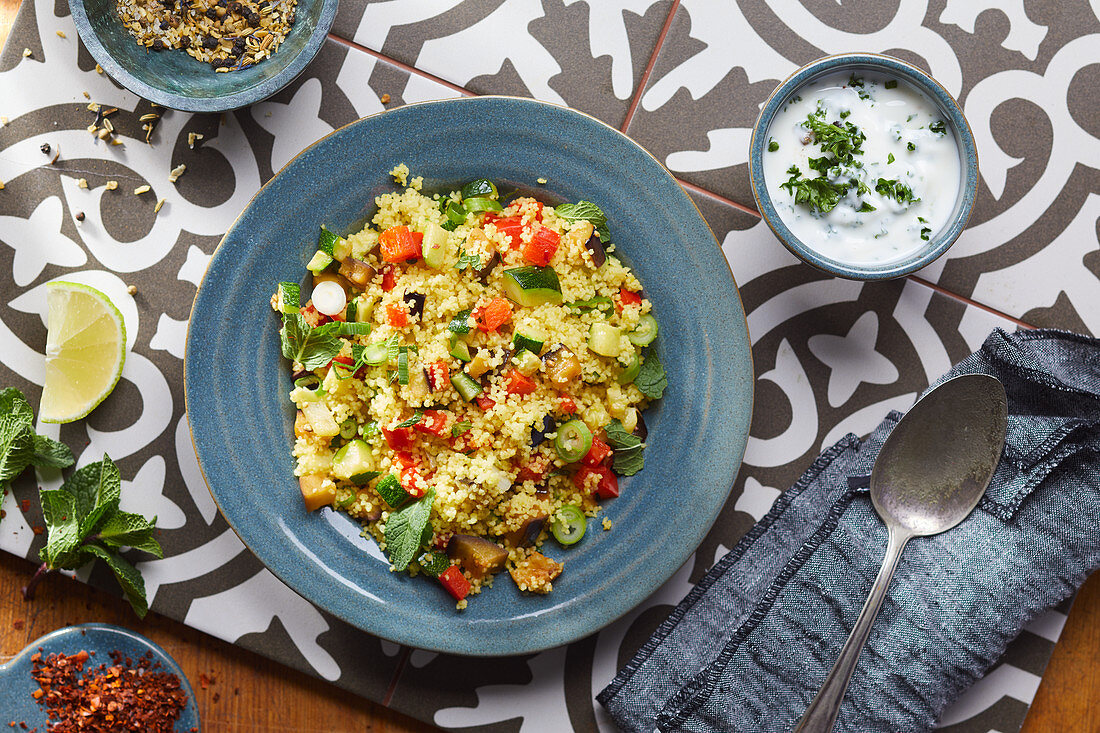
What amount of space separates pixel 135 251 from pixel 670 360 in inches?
58.4

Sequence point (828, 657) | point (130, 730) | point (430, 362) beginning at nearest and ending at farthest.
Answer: point (430, 362), point (828, 657), point (130, 730)

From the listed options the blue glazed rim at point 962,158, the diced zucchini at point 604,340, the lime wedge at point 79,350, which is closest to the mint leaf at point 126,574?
the lime wedge at point 79,350

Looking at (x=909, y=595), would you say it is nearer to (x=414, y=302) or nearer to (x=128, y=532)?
(x=414, y=302)

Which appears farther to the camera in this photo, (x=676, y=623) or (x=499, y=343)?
(x=676, y=623)

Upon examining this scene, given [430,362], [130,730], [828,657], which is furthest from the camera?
[130,730]

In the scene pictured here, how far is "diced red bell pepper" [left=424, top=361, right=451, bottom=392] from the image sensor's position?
1734mm

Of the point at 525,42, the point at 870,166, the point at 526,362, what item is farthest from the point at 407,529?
the point at 870,166

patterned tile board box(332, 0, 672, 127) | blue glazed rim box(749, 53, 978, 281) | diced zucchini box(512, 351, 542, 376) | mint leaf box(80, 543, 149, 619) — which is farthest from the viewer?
patterned tile board box(332, 0, 672, 127)

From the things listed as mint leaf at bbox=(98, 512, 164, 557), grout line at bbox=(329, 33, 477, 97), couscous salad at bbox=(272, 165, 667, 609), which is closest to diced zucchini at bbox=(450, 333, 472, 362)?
couscous salad at bbox=(272, 165, 667, 609)

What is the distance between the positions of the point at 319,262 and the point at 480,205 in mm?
417

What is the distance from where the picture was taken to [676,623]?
197cm

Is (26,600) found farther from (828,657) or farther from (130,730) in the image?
(828,657)

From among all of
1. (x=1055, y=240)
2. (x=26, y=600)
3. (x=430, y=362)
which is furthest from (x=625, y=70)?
(x=26, y=600)

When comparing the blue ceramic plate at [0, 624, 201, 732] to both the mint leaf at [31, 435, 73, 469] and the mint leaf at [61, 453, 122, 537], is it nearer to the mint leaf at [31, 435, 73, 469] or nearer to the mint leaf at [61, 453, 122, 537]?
the mint leaf at [61, 453, 122, 537]
